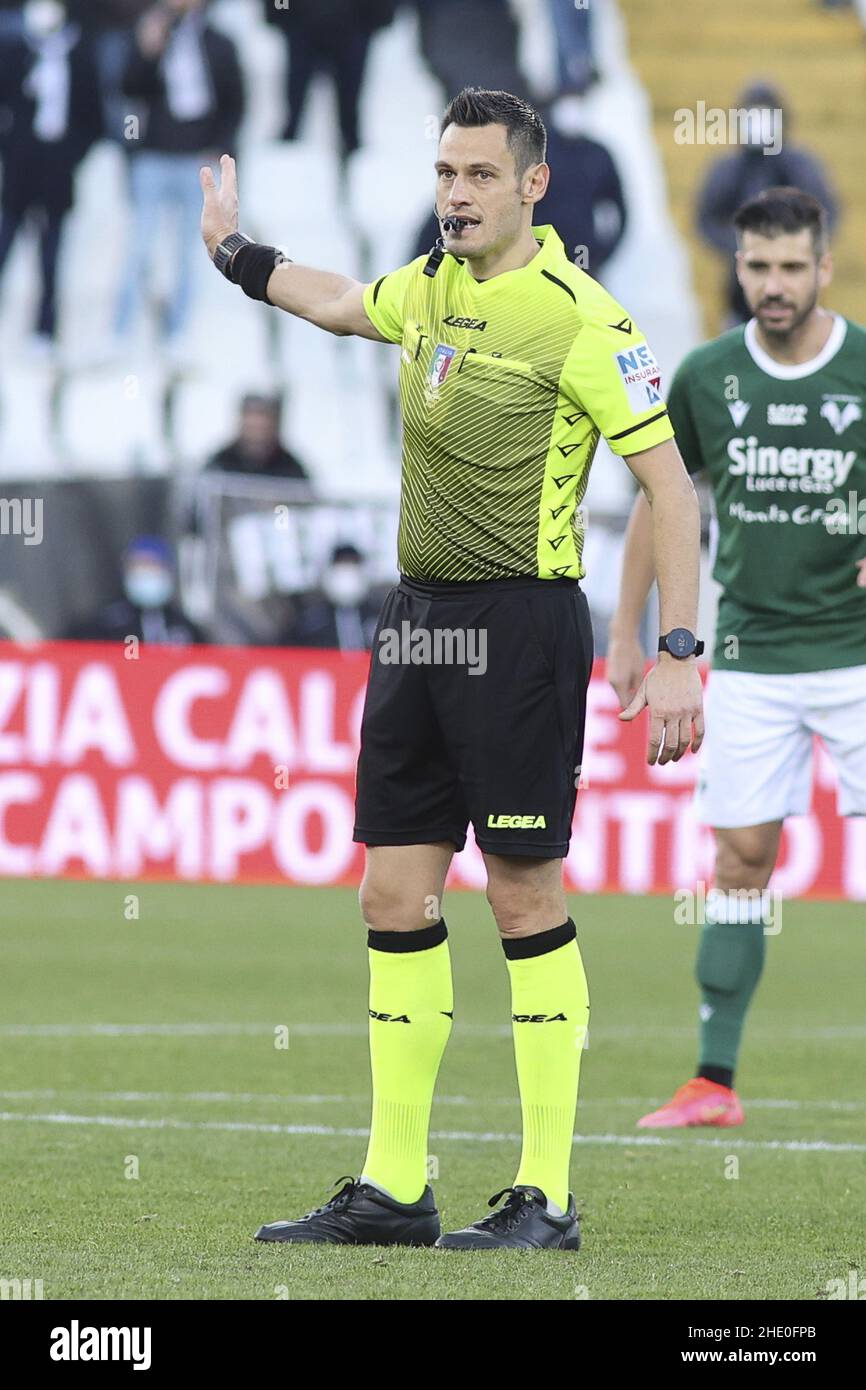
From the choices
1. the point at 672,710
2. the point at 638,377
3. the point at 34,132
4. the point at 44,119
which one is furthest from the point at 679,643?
the point at 44,119

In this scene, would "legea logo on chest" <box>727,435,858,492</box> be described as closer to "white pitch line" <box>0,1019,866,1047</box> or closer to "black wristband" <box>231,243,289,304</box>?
"black wristband" <box>231,243,289,304</box>

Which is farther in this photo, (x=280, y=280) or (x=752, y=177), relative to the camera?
(x=752, y=177)

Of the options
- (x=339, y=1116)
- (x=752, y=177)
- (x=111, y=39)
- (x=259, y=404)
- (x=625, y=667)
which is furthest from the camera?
(x=111, y=39)

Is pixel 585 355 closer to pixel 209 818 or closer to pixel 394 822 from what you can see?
pixel 394 822

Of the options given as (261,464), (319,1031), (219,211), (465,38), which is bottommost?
(319,1031)

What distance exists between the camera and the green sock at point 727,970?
6.50 m

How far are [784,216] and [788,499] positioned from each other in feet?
2.50

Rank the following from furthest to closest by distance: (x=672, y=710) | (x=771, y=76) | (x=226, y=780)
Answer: (x=771, y=76) < (x=226, y=780) < (x=672, y=710)

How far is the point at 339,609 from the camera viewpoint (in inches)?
596

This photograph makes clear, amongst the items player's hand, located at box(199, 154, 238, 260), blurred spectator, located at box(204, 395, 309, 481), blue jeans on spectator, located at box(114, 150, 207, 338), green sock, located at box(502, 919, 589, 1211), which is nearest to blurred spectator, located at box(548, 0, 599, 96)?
blue jeans on spectator, located at box(114, 150, 207, 338)

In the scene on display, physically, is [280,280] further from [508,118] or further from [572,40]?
[572,40]

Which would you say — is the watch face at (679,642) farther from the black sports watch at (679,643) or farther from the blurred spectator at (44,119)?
the blurred spectator at (44,119)

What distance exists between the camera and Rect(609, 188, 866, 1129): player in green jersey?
6.53 meters

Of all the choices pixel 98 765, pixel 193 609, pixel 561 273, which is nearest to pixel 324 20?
pixel 193 609
